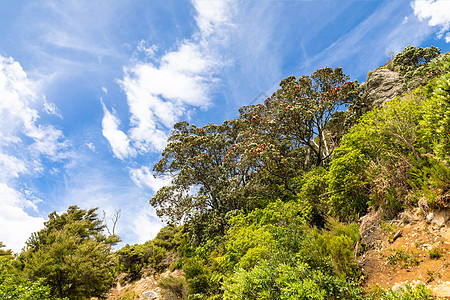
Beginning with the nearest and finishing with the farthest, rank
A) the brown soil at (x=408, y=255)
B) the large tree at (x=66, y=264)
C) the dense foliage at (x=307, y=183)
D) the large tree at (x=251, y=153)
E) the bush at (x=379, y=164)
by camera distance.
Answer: the brown soil at (x=408, y=255) → the dense foliage at (x=307, y=183) → the bush at (x=379, y=164) → the large tree at (x=66, y=264) → the large tree at (x=251, y=153)

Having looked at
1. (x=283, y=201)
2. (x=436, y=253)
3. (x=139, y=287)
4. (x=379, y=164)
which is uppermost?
(x=283, y=201)

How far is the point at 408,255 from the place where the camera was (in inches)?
187

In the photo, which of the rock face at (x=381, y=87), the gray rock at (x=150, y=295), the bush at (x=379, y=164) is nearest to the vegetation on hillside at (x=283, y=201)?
the bush at (x=379, y=164)

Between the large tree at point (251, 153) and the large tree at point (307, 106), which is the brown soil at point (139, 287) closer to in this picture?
the large tree at point (251, 153)

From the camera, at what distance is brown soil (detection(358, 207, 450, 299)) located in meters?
4.04

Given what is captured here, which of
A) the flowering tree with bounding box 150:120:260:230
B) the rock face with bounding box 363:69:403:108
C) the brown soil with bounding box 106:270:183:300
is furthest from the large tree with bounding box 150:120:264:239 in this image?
the rock face with bounding box 363:69:403:108

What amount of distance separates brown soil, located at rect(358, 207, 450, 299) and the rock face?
46.4ft

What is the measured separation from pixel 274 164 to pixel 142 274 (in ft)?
52.5

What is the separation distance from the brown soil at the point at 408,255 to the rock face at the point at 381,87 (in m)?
14.2

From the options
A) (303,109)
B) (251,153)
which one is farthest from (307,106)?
(251,153)

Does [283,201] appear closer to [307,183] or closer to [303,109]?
[307,183]

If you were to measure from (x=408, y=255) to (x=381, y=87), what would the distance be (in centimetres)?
1708

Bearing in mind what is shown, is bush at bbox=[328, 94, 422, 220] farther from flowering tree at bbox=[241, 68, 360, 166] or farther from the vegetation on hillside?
flowering tree at bbox=[241, 68, 360, 166]

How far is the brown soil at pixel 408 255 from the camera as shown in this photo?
4.04m
